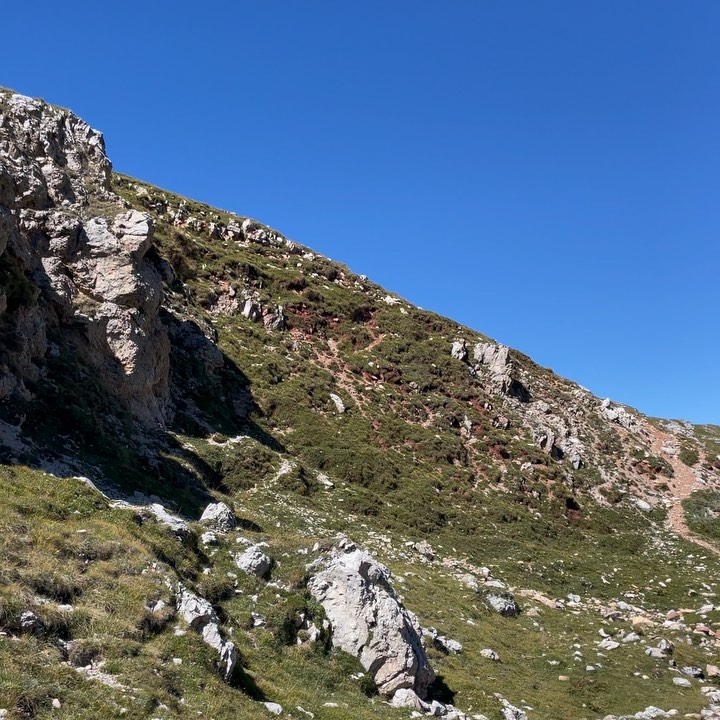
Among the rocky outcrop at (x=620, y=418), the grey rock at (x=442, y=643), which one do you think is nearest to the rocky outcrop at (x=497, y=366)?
the rocky outcrop at (x=620, y=418)

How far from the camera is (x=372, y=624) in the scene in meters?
15.4

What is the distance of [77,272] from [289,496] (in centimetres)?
1986

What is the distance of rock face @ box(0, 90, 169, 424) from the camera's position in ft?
84.9

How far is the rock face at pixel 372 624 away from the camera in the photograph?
14969mm

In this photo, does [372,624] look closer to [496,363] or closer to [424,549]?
[424,549]

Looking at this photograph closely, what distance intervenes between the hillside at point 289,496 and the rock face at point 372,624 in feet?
0.22

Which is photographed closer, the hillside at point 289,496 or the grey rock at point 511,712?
the hillside at point 289,496

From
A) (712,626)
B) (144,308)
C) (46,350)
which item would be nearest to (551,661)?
(712,626)

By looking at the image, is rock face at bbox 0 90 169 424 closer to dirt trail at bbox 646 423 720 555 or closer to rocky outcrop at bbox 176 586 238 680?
rocky outcrop at bbox 176 586 238 680

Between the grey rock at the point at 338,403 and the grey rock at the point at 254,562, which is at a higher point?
the grey rock at the point at 338,403

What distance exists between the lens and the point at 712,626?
94.0ft

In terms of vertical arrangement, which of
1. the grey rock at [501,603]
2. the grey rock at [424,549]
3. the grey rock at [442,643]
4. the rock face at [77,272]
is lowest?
the grey rock at [442,643]

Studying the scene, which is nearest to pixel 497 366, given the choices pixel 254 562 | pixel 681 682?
pixel 681 682

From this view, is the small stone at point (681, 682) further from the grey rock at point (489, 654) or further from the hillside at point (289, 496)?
the grey rock at point (489, 654)
